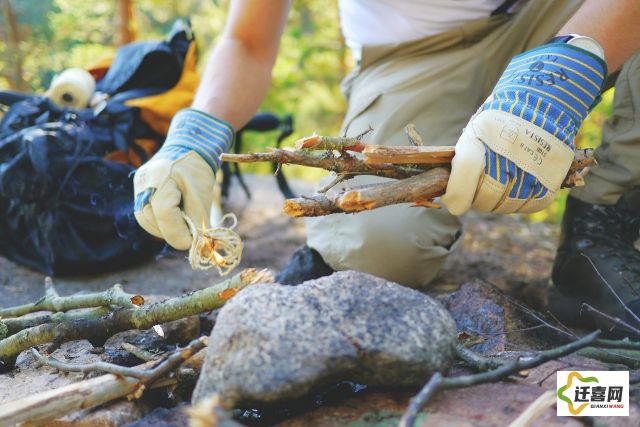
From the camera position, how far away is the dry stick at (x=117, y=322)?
143 cm

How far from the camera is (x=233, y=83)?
227cm

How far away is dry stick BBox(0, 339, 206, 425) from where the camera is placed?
44.8 inches

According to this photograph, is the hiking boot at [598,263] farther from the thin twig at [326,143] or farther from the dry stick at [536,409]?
the thin twig at [326,143]

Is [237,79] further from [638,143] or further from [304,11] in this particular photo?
[304,11]

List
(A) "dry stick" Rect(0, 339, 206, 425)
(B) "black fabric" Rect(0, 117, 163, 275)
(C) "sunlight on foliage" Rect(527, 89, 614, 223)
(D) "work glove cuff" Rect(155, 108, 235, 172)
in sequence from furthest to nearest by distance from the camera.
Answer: (C) "sunlight on foliage" Rect(527, 89, 614, 223), (B) "black fabric" Rect(0, 117, 163, 275), (D) "work glove cuff" Rect(155, 108, 235, 172), (A) "dry stick" Rect(0, 339, 206, 425)

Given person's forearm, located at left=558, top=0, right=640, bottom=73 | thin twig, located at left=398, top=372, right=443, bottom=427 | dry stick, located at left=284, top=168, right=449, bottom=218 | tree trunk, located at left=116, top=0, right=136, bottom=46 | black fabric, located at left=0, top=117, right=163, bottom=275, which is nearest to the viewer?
thin twig, located at left=398, top=372, right=443, bottom=427

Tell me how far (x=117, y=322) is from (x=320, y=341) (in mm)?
676

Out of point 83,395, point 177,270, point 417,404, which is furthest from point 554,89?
point 177,270

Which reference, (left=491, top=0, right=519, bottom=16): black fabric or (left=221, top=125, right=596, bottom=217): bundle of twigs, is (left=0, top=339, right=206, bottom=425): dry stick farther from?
(left=491, top=0, right=519, bottom=16): black fabric

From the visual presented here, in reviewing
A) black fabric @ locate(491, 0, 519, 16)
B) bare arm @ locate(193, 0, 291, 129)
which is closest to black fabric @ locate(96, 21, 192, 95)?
bare arm @ locate(193, 0, 291, 129)

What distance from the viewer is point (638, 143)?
2.32m

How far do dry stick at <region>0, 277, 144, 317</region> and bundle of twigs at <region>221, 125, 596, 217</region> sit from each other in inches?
20.0

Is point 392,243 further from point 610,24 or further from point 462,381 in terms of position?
point 462,381

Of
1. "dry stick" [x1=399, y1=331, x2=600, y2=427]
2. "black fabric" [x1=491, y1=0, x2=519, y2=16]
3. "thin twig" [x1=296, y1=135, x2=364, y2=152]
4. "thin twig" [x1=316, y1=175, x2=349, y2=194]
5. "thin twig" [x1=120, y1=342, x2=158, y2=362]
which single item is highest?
"black fabric" [x1=491, y1=0, x2=519, y2=16]
